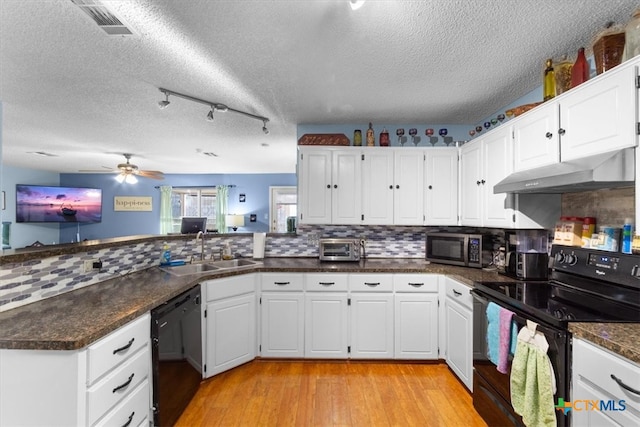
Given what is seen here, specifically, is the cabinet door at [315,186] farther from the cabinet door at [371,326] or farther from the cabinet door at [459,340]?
the cabinet door at [459,340]

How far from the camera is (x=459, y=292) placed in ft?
7.30

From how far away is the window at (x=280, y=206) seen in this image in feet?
24.5

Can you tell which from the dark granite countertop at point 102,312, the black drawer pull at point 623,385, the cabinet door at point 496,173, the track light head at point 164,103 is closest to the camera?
the black drawer pull at point 623,385

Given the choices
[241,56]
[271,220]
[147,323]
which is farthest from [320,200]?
[271,220]

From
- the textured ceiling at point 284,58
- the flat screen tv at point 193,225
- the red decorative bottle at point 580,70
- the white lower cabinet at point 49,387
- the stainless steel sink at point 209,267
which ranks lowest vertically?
the white lower cabinet at point 49,387

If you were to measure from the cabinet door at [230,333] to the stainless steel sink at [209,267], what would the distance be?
322 millimetres

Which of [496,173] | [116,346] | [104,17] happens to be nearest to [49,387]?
[116,346]

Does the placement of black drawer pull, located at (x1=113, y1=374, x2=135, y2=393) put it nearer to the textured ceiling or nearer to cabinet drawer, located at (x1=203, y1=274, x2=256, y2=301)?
cabinet drawer, located at (x1=203, y1=274, x2=256, y2=301)

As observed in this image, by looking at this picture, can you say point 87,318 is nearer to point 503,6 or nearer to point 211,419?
point 211,419

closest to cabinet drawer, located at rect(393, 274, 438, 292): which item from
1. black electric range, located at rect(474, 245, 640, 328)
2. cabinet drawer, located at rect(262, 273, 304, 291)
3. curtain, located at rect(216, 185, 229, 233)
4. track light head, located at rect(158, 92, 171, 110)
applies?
black electric range, located at rect(474, 245, 640, 328)

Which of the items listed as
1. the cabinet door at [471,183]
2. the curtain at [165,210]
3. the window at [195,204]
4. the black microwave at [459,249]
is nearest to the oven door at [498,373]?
the black microwave at [459,249]

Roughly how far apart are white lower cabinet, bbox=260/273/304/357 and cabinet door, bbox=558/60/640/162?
86.3 inches

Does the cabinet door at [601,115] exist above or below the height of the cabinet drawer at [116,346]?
above

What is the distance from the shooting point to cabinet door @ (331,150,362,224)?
2.90 meters
